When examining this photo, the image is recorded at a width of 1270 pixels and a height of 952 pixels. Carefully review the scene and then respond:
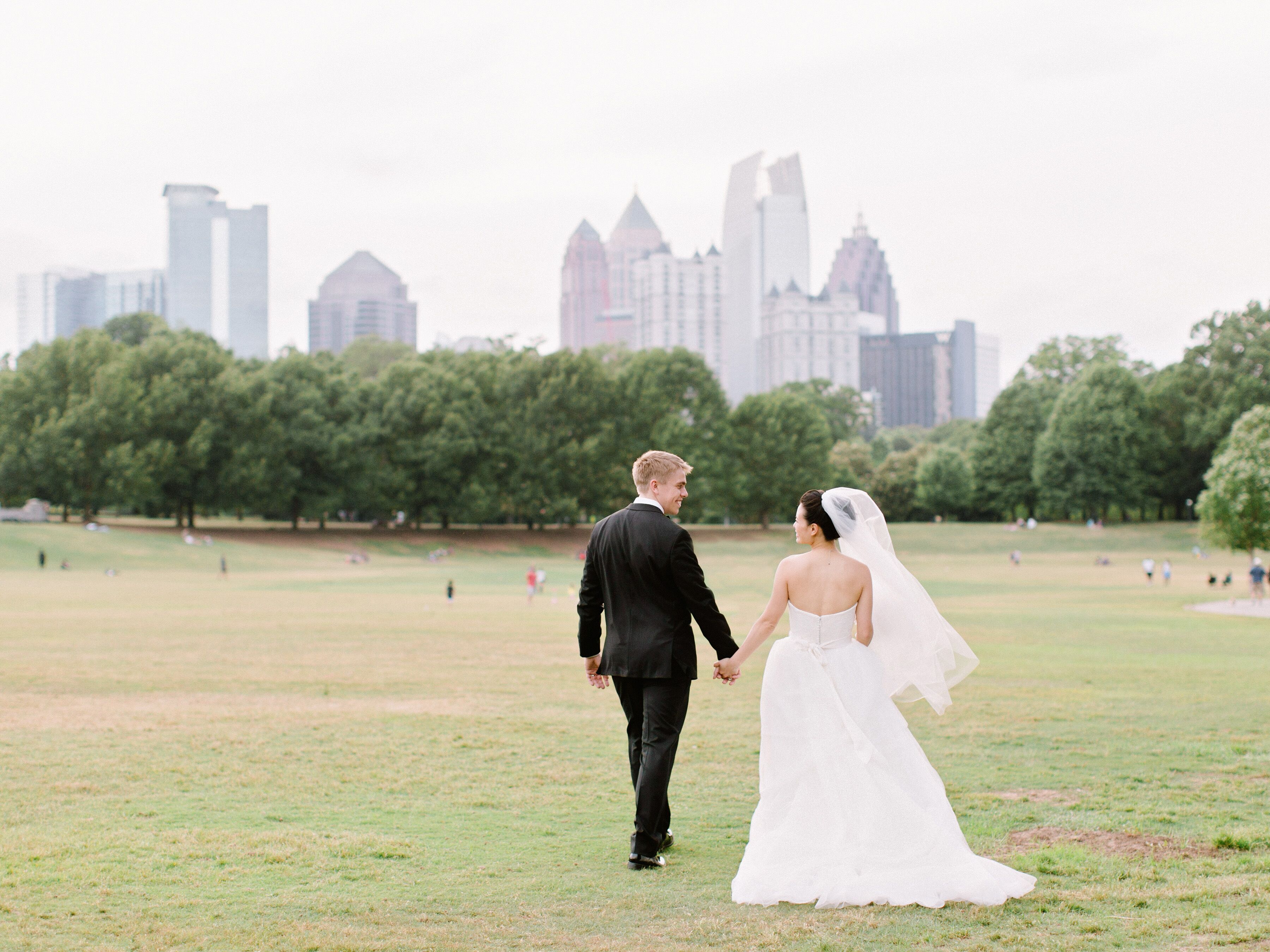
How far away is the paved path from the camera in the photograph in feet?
87.9

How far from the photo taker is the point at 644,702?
597cm

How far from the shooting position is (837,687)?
18.6 ft

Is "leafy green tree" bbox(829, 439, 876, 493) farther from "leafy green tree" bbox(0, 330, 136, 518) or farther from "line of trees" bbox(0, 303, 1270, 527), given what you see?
"leafy green tree" bbox(0, 330, 136, 518)

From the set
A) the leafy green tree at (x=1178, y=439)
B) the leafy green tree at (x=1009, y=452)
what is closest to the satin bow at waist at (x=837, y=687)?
the leafy green tree at (x=1009, y=452)

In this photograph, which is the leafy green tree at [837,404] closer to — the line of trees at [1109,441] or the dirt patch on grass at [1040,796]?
the line of trees at [1109,441]

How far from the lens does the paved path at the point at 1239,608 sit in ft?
87.9

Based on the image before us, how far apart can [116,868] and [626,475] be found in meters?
68.1

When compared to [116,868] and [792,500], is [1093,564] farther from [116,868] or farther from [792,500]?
[116,868]

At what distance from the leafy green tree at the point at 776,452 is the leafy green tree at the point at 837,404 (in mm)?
26331

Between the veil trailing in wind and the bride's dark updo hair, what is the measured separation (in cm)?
6

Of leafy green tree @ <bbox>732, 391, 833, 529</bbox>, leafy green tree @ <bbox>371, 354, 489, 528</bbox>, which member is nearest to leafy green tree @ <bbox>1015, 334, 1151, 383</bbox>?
leafy green tree @ <bbox>732, 391, 833, 529</bbox>

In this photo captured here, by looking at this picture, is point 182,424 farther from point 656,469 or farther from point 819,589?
point 819,589

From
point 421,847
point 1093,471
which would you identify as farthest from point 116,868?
point 1093,471

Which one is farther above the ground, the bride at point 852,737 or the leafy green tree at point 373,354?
the leafy green tree at point 373,354
